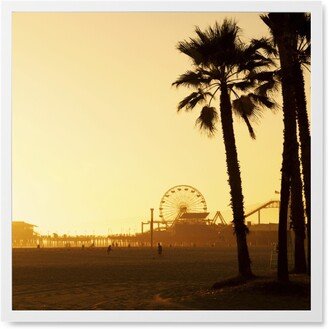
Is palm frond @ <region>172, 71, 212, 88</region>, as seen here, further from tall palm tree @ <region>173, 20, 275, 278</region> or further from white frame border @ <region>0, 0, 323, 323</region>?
white frame border @ <region>0, 0, 323, 323</region>

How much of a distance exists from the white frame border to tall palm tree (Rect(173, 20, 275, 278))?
402 centimetres

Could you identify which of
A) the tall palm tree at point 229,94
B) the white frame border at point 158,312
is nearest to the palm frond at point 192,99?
the tall palm tree at point 229,94

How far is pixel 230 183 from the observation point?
65.6 feet

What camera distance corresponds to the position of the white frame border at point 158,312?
13.8 metres

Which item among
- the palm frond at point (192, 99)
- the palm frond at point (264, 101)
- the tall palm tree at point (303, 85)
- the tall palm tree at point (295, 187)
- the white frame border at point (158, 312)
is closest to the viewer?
the white frame border at point (158, 312)

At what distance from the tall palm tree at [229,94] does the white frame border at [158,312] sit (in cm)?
402

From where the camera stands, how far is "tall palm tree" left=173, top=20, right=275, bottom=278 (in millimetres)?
18844

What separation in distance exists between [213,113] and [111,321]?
25.3 feet

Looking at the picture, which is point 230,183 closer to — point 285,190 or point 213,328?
point 285,190

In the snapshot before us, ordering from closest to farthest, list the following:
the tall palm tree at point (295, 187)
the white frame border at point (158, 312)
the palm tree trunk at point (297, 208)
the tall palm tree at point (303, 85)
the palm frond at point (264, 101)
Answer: the white frame border at point (158, 312)
the tall palm tree at point (303, 85)
the tall palm tree at point (295, 187)
the palm frond at point (264, 101)
the palm tree trunk at point (297, 208)

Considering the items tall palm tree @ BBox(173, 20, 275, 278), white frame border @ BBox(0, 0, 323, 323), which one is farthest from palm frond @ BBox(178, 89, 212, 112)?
white frame border @ BBox(0, 0, 323, 323)

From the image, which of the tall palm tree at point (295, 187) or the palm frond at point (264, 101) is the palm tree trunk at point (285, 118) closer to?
the tall palm tree at point (295, 187)
